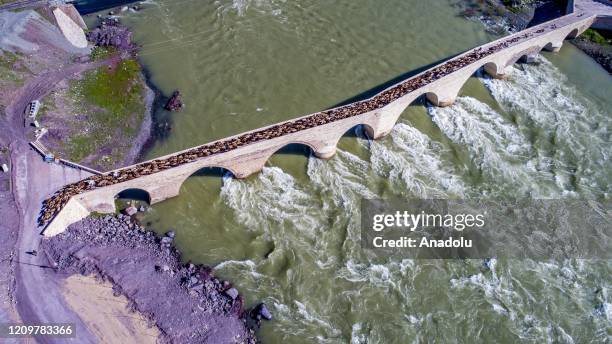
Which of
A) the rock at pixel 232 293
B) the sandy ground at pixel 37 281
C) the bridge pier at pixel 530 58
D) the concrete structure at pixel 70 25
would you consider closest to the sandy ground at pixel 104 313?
the sandy ground at pixel 37 281

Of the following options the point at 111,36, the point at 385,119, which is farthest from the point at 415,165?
the point at 111,36

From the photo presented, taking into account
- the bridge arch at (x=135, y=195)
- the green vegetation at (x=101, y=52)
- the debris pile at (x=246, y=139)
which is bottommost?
the bridge arch at (x=135, y=195)

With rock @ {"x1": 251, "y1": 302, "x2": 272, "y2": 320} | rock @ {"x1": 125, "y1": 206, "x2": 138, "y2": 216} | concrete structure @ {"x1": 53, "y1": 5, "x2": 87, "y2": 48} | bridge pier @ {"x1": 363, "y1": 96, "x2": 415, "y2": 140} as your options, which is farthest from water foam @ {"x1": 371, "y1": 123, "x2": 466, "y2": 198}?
concrete structure @ {"x1": 53, "y1": 5, "x2": 87, "y2": 48}

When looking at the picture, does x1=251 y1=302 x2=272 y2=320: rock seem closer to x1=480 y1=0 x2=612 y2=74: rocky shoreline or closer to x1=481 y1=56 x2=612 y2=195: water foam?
x1=481 y1=56 x2=612 y2=195: water foam

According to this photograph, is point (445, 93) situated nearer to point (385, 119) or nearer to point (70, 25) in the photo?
point (385, 119)

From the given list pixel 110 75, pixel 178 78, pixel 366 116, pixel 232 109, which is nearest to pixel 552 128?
pixel 366 116

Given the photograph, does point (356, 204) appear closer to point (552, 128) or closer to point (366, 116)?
point (366, 116)

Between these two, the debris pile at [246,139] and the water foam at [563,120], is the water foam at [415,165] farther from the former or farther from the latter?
the water foam at [563,120]
